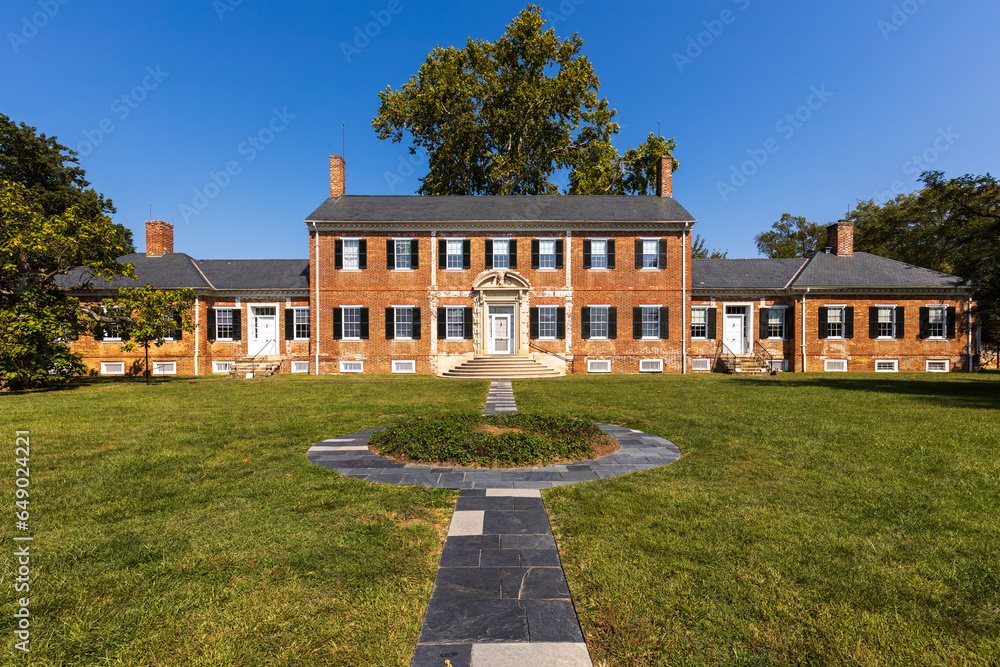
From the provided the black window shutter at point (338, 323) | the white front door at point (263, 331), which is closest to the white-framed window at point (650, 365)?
the black window shutter at point (338, 323)

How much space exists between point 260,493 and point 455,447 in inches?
94.8

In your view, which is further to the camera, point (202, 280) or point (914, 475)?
point (202, 280)

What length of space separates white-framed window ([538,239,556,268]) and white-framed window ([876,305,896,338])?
17.2 m

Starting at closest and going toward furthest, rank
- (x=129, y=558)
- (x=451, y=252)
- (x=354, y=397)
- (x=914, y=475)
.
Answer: (x=129, y=558), (x=914, y=475), (x=354, y=397), (x=451, y=252)

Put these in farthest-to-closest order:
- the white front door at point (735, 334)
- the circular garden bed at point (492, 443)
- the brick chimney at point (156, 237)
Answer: the brick chimney at point (156, 237) → the white front door at point (735, 334) → the circular garden bed at point (492, 443)

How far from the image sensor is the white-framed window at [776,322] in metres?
23.8

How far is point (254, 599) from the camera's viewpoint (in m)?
2.79

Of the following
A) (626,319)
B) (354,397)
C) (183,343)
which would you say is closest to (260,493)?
(354,397)

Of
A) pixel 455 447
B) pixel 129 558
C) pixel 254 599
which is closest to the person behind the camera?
pixel 254 599

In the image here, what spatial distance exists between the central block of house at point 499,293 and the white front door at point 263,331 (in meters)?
2.69

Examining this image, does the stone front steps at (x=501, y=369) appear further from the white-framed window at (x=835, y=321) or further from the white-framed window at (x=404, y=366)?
the white-framed window at (x=835, y=321)

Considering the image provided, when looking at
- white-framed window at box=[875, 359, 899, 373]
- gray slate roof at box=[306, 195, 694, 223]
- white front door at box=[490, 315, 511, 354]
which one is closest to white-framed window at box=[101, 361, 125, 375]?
gray slate roof at box=[306, 195, 694, 223]

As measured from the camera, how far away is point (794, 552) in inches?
133

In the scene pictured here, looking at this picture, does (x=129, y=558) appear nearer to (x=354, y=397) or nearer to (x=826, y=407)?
(x=354, y=397)
